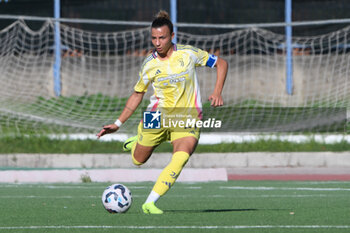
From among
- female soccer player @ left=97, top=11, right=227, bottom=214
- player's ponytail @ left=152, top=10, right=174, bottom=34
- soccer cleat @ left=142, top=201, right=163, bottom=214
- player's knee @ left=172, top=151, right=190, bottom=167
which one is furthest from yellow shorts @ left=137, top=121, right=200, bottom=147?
player's ponytail @ left=152, top=10, right=174, bottom=34

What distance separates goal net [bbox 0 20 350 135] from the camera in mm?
18719

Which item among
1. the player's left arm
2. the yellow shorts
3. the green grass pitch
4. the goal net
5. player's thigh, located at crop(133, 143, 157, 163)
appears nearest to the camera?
the green grass pitch

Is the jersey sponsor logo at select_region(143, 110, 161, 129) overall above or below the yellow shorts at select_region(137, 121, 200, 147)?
above

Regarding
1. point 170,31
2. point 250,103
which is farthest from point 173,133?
point 250,103

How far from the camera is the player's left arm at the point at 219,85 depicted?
8672 millimetres

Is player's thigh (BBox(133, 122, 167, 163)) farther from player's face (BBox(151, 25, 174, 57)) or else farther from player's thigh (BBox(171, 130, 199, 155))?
player's face (BBox(151, 25, 174, 57))

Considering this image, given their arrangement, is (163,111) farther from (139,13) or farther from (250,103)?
(139,13)

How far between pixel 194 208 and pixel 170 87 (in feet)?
4.71

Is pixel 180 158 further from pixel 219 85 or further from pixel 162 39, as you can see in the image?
pixel 162 39

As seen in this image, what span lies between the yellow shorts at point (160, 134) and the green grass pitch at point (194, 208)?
76 cm

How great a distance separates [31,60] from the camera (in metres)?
19.9

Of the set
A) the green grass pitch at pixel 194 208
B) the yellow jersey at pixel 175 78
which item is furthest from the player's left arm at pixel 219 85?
the green grass pitch at pixel 194 208

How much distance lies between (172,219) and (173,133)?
131 centimetres

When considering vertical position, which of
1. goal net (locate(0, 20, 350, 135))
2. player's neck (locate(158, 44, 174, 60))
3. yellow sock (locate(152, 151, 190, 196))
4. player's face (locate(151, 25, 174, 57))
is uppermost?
player's face (locate(151, 25, 174, 57))
